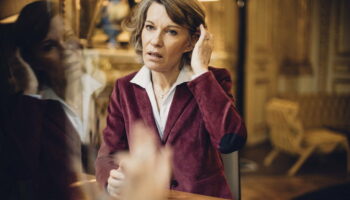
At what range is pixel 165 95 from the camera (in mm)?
1088

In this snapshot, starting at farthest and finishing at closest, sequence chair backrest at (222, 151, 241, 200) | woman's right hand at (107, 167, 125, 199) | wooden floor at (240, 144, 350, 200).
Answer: wooden floor at (240, 144, 350, 200)
chair backrest at (222, 151, 241, 200)
woman's right hand at (107, 167, 125, 199)

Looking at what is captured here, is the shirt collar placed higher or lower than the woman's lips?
lower

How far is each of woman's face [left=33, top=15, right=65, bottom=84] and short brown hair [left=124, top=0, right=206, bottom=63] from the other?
21 cm

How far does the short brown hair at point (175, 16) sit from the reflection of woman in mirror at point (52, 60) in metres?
0.17

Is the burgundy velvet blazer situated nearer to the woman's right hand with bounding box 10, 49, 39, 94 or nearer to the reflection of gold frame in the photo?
the woman's right hand with bounding box 10, 49, 39, 94

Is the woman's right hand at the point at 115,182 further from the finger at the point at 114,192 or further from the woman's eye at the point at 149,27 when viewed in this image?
the woman's eye at the point at 149,27

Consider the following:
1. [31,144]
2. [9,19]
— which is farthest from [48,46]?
[31,144]

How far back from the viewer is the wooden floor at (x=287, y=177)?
337 cm

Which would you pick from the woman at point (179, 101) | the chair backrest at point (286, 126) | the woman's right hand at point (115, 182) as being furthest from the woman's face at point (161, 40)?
the chair backrest at point (286, 126)

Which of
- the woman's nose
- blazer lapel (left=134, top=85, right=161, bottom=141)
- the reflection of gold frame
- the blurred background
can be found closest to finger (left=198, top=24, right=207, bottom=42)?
the woman's nose

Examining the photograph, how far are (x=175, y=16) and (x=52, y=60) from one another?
0.34 m

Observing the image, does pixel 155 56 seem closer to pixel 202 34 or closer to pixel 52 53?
pixel 202 34

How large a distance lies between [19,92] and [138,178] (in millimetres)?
630

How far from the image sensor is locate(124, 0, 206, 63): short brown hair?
3.26ft
